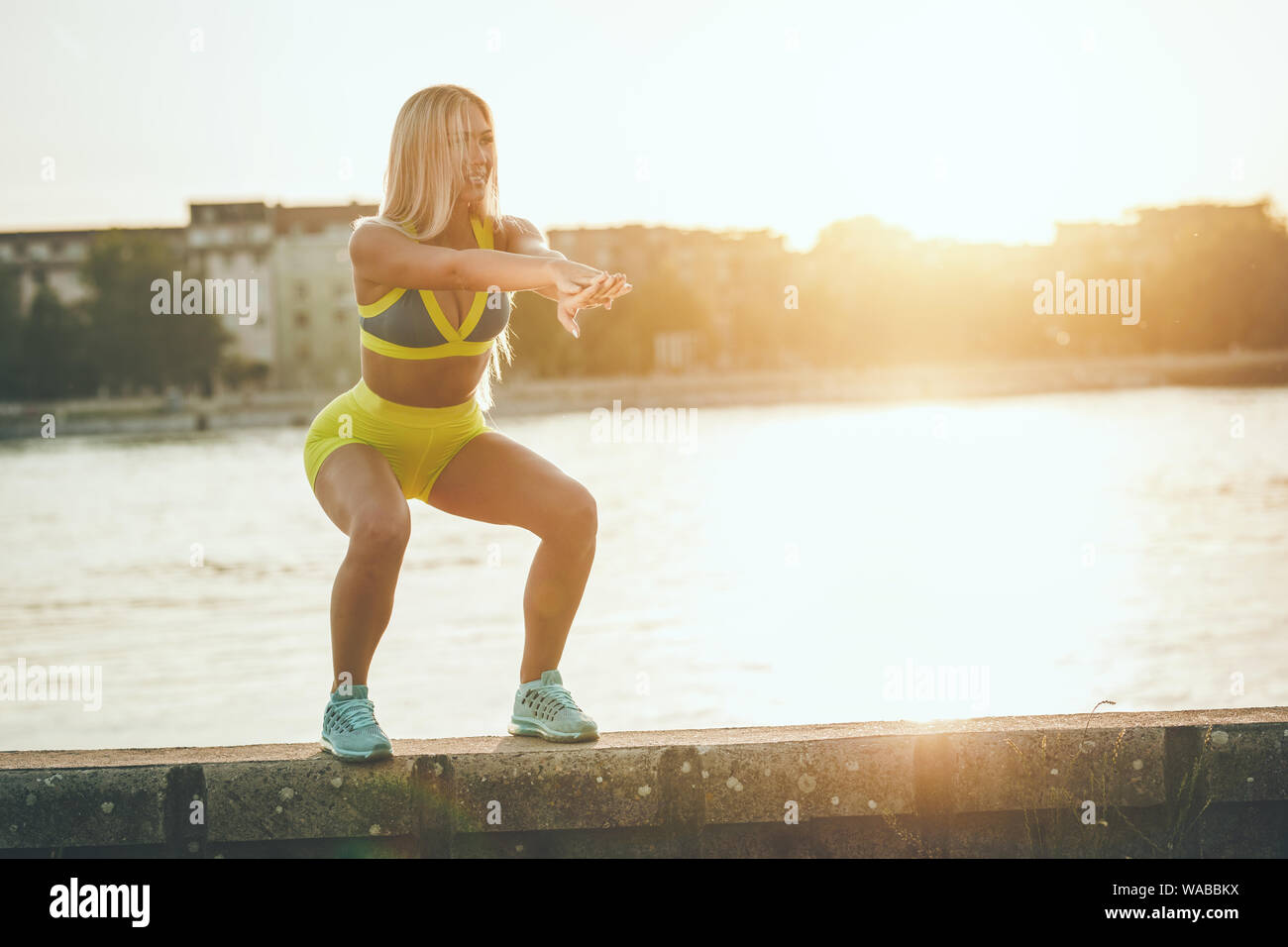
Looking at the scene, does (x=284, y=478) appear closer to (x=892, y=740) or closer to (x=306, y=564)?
(x=306, y=564)

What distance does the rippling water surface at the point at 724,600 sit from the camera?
34.7ft

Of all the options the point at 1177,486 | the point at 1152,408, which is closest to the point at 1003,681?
the point at 1177,486

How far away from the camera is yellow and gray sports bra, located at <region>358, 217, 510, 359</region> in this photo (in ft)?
12.1

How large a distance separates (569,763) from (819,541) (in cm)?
1731

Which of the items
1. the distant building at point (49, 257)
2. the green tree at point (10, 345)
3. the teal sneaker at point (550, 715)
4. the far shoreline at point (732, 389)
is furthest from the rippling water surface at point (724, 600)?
the distant building at point (49, 257)

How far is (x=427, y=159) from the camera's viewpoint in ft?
12.0

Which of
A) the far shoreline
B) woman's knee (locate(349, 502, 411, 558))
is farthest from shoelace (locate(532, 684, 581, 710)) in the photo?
the far shoreline

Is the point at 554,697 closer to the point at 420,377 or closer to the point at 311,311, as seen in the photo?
the point at 420,377

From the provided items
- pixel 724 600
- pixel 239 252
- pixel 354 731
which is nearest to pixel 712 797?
pixel 354 731

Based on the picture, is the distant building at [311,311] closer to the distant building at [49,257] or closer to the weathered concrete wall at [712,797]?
the distant building at [49,257]

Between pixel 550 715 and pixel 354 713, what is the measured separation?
1.68 feet

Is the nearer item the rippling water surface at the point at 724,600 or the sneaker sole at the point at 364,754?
the sneaker sole at the point at 364,754

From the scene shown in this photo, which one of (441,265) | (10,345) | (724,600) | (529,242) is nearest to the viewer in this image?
Answer: (441,265)

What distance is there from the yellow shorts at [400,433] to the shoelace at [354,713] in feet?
1.75
